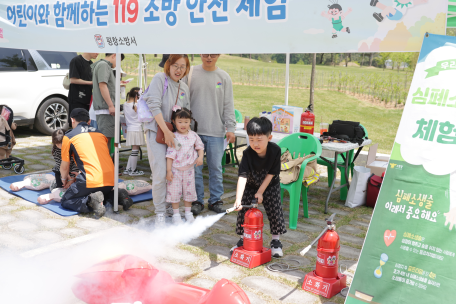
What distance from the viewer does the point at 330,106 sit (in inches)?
785

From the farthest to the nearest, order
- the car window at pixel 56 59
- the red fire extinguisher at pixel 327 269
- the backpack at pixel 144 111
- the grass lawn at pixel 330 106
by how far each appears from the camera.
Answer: the grass lawn at pixel 330 106, the car window at pixel 56 59, the backpack at pixel 144 111, the red fire extinguisher at pixel 327 269

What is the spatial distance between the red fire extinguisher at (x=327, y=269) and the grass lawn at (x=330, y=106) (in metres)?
11.1

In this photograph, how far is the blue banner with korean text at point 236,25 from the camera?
2.93 metres

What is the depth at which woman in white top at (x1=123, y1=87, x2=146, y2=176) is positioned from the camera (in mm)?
6879

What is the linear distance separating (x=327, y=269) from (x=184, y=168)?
6.79 feet

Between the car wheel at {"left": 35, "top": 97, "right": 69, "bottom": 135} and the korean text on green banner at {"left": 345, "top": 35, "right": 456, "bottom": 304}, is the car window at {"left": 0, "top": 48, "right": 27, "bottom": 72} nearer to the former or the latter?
the car wheel at {"left": 35, "top": 97, "right": 69, "bottom": 135}

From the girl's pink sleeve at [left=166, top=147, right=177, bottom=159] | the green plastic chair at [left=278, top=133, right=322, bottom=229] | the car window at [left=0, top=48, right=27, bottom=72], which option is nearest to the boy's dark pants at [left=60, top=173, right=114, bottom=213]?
the girl's pink sleeve at [left=166, top=147, right=177, bottom=159]

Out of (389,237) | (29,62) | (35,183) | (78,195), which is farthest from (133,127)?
(389,237)

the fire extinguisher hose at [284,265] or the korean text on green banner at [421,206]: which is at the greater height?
the korean text on green banner at [421,206]

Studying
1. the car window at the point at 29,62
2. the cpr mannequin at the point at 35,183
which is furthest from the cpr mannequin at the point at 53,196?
the car window at the point at 29,62

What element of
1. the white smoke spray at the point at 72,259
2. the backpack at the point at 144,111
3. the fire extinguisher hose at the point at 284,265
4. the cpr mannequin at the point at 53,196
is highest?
the backpack at the point at 144,111

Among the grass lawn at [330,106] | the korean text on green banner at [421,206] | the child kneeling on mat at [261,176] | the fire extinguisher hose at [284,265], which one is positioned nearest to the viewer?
the korean text on green banner at [421,206]

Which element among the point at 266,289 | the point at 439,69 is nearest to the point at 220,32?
the point at 439,69

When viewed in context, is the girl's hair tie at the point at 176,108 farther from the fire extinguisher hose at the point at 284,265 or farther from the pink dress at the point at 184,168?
the fire extinguisher hose at the point at 284,265
